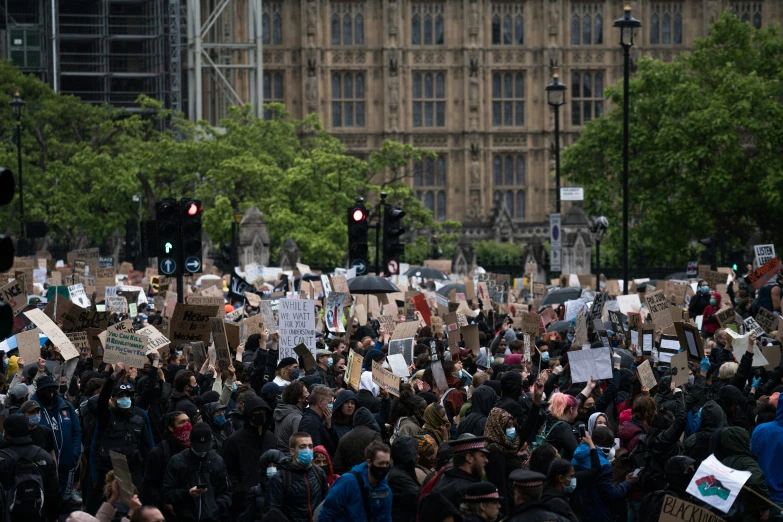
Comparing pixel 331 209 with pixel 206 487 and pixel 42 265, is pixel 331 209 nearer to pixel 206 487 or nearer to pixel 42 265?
pixel 42 265

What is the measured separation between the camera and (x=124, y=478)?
942cm

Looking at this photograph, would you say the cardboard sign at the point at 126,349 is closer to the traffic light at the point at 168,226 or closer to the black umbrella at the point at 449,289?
the traffic light at the point at 168,226

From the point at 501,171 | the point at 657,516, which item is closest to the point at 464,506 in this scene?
the point at 657,516

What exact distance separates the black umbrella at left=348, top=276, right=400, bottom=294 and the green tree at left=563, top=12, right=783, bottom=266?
66.9ft

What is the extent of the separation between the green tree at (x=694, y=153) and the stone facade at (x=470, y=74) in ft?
72.8

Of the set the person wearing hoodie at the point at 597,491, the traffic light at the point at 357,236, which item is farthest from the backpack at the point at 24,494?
the traffic light at the point at 357,236

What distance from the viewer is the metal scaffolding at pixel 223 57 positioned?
64.1m

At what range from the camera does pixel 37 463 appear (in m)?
11.4

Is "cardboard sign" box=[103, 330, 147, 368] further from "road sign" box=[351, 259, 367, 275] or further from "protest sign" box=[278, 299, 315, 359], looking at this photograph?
"road sign" box=[351, 259, 367, 275]

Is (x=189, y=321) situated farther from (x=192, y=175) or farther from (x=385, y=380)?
(x=192, y=175)

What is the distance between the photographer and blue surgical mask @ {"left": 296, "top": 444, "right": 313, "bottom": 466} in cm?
1015

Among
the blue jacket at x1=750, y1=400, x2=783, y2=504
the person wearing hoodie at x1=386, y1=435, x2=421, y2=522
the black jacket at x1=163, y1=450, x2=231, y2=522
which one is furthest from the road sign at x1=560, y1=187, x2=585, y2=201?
the person wearing hoodie at x1=386, y1=435, x2=421, y2=522

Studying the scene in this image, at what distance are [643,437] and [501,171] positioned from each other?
60885 mm

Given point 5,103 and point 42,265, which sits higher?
point 5,103
